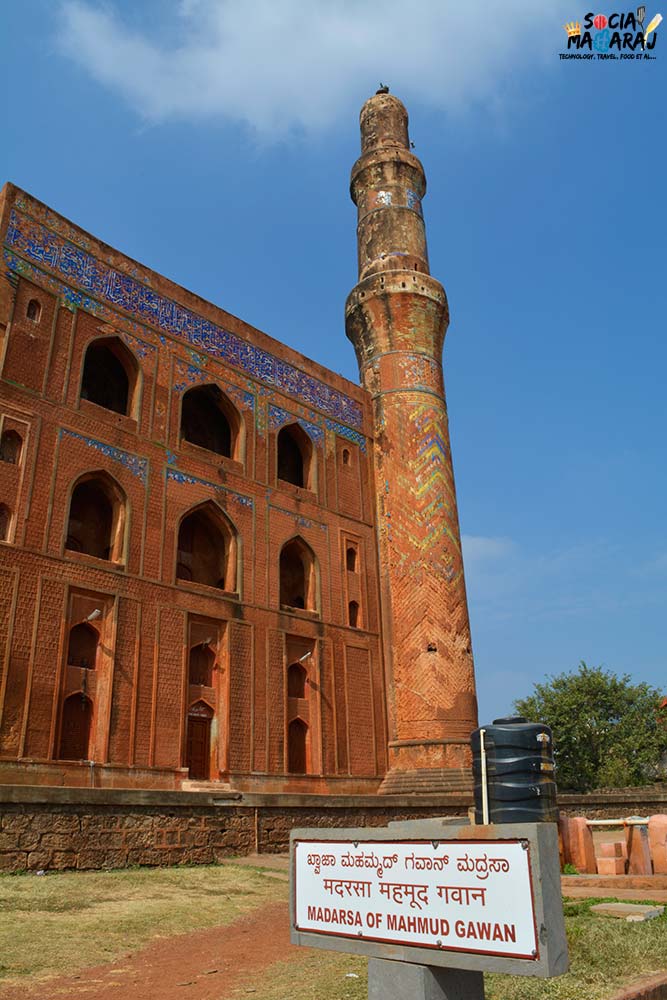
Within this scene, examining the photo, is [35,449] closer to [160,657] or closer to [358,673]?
[160,657]

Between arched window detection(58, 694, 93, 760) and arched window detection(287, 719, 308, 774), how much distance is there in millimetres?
4236

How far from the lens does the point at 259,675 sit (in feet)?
48.1

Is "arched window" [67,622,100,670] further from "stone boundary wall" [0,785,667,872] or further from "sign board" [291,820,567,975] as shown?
"sign board" [291,820,567,975]

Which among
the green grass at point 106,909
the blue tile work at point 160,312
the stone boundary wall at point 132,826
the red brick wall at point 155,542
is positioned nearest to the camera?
the green grass at point 106,909

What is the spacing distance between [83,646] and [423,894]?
36.6ft

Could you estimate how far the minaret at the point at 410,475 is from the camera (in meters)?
16.3

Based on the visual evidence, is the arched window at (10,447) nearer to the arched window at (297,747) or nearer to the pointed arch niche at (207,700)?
the pointed arch niche at (207,700)

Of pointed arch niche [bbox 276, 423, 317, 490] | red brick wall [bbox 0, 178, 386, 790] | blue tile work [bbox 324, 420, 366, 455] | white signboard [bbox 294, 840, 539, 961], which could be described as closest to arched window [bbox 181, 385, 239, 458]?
red brick wall [bbox 0, 178, 386, 790]

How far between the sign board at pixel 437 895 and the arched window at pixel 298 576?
14.0m

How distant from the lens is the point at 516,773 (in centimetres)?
565

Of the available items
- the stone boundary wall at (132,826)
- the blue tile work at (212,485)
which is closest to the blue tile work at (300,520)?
the blue tile work at (212,485)

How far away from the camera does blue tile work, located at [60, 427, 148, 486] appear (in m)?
13.2

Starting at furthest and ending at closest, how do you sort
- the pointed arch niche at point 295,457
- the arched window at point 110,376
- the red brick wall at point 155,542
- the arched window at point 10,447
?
the pointed arch niche at point 295,457 → the arched window at point 110,376 → the arched window at point 10,447 → the red brick wall at point 155,542

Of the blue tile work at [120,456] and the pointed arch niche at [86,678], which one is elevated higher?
the blue tile work at [120,456]
